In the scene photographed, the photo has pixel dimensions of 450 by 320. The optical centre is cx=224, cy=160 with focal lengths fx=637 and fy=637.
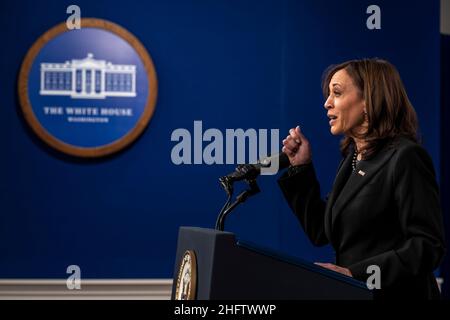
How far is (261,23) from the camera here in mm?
3615

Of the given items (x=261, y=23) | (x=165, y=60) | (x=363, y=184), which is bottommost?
(x=363, y=184)

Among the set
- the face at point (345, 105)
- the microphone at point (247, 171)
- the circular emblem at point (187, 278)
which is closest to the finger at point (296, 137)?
the face at point (345, 105)

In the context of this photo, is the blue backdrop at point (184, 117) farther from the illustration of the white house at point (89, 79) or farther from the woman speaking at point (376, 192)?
the woman speaking at point (376, 192)

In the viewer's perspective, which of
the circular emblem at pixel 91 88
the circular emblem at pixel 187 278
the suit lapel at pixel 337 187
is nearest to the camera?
the circular emblem at pixel 187 278

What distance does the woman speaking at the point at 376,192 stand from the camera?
180cm

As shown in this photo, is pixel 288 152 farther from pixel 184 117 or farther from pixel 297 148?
pixel 184 117

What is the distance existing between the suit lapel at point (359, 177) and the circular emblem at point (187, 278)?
61 cm

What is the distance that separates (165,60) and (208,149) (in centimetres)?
56

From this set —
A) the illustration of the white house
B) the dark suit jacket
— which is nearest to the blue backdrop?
the illustration of the white house

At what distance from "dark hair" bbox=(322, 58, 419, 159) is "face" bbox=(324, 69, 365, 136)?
3cm

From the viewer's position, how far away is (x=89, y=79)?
3.52m

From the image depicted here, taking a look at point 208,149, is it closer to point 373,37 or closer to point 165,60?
point 165,60
